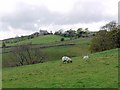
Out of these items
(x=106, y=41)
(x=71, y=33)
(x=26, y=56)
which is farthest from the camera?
(x=71, y=33)

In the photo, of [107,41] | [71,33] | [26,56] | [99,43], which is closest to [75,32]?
[71,33]

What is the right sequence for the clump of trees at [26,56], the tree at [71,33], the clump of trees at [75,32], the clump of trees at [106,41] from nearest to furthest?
the clump of trees at [106,41]
the clump of trees at [26,56]
the tree at [71,33]
the clump of trees at [75,32]

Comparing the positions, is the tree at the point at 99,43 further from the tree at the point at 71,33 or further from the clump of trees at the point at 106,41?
the tree at the point at 71,33

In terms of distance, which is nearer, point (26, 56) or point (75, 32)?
point (26, 56)

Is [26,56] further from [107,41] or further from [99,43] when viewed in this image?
[107,41]

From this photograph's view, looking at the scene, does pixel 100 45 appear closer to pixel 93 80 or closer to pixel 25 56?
pixel 25 56

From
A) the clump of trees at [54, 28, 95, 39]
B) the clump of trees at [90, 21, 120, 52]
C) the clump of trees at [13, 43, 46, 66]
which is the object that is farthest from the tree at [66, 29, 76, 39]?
the clump of trees at [90, 21, 120, 52]

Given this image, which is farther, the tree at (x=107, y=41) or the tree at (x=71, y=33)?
the tree at (x=71, y=33)

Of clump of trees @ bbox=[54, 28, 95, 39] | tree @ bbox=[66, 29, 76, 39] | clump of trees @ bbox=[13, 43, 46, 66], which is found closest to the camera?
clump of trees @ bbox=[13, 43, 46, 66]

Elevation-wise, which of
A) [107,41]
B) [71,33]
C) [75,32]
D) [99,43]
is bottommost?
[99,43]

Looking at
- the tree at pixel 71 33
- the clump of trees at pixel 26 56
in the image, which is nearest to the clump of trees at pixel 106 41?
the clump of trees at pixel 26 56

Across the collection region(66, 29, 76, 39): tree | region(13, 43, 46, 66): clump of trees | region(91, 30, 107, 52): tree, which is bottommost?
region(13, 43, 46, 66): clump of trees

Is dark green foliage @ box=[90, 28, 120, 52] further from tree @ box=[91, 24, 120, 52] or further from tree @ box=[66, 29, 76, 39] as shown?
tree @ box=[66, 29, 76, 39]

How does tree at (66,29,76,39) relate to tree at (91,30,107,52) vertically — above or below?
above
